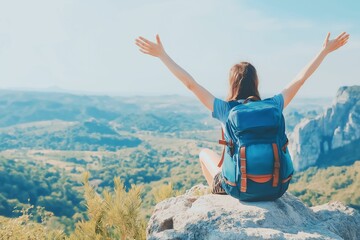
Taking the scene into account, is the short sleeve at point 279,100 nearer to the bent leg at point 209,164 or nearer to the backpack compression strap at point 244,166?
the backpack compression strap at point 244,166

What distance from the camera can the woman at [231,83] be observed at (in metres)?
3.91

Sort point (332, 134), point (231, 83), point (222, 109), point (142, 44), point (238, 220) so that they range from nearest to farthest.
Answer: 1. point (238, 220)
2. point (222, 109)
3. point (231, 83)
4. point (142, 44)
5. point (332, 134)

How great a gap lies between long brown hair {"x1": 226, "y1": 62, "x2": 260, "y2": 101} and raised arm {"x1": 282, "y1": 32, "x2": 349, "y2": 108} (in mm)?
392

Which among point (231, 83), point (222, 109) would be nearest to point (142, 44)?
point (231, 83)

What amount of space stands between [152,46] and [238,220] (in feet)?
6.31

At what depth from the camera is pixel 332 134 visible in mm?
129000

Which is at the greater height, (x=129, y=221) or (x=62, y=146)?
(x=129, y=221)

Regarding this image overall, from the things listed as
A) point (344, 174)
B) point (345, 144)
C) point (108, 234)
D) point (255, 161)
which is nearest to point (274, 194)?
point (255, 161)

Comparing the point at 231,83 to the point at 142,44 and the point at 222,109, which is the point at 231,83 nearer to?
the point at 222,109

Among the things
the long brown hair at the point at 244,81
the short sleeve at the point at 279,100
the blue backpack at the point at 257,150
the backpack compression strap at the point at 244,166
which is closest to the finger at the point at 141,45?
the long brown hair at the point at 244,81

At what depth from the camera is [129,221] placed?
14.9ft

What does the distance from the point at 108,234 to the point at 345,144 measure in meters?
128

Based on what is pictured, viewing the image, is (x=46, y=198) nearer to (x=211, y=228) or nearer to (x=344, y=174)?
(x=344, y=174)

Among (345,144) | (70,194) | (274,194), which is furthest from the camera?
(345,144)
